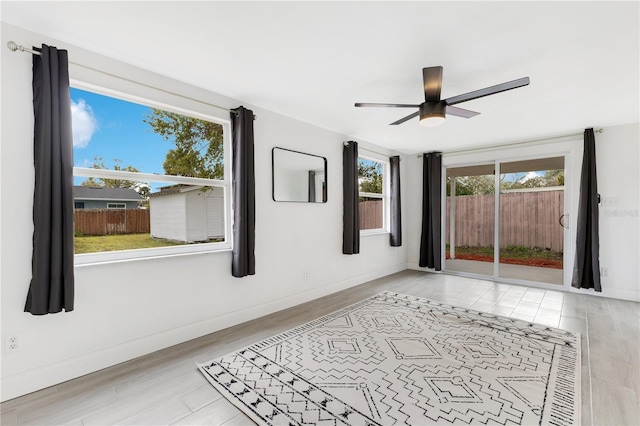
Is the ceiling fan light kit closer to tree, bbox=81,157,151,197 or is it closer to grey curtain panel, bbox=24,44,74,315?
tree, bbox=81,157,151,197

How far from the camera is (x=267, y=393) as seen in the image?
6.48 feet

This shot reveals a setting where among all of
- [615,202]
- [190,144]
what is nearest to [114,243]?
[190,144]

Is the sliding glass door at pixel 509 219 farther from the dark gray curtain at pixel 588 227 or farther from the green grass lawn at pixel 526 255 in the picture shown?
the dark gray curtain at pixel 588 227

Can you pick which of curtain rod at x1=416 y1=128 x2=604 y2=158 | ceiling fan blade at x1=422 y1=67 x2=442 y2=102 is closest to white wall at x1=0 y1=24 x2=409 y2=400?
ceiling fan blade at x1=422 y1=67 x2=442 y2=102

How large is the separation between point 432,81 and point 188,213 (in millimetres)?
2553

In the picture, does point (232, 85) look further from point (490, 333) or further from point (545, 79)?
point (490, 333)

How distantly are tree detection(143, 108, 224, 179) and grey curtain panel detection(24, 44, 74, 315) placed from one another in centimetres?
71

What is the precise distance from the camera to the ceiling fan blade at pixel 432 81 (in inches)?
94.2

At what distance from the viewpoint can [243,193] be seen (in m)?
3.08

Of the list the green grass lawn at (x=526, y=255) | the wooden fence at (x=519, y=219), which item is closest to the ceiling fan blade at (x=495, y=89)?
the wooden fence at (x=519, y=219)

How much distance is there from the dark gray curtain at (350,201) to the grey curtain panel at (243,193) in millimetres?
1723

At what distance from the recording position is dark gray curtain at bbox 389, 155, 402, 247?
5578 mm

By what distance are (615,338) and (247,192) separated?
153 inches

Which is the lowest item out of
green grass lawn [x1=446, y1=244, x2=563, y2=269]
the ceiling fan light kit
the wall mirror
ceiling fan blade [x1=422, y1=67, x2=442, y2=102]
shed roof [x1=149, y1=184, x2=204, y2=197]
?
green grass lawn [x1=446, y1=244, x2=563, y2=269]
